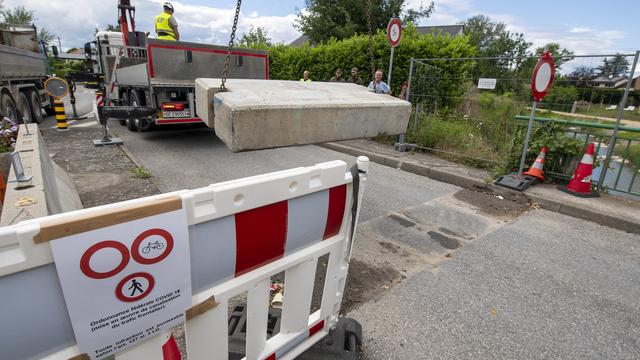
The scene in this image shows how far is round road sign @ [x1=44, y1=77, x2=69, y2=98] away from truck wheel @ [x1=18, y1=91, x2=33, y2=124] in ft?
2.46

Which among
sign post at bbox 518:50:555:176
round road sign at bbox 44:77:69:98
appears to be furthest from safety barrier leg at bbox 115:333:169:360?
round road sign at bbox 44:77:69:98

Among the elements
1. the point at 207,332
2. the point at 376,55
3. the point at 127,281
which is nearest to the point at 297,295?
the point at 207,332

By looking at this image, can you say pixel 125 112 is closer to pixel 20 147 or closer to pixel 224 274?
pixel 20 147

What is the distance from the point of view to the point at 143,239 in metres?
1.00

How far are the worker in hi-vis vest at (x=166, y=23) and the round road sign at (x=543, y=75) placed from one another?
7.34 m

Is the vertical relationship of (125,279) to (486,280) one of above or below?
above

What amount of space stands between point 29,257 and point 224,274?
→ 2.00 ft

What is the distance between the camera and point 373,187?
213 inches

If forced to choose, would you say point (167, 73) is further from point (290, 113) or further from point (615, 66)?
point (615, 66)

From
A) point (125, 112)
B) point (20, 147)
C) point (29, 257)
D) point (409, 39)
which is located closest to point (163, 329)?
point (29, 257)

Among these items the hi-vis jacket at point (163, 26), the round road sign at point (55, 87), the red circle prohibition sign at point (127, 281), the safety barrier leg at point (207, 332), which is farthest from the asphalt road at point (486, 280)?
the round road sign at point (55, 87)

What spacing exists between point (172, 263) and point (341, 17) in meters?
25.3

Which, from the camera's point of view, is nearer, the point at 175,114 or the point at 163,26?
the point at 175,114

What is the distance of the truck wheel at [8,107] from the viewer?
310 inches
